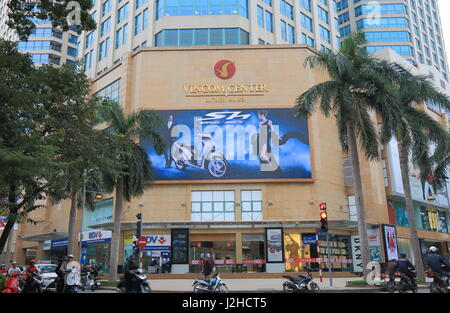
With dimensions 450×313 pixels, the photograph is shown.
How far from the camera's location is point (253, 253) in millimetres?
39469

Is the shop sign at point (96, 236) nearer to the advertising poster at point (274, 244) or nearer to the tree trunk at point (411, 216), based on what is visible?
the advertising poster at point (274, 244)

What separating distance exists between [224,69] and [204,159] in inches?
391

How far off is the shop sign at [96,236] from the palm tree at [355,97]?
87.5ft

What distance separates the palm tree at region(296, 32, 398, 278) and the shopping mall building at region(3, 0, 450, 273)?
9.56 metres

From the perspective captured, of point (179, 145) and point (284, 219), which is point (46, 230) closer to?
point (179, 145)

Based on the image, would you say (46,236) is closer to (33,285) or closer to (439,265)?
(33,285)

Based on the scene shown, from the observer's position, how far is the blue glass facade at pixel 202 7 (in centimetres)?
4862

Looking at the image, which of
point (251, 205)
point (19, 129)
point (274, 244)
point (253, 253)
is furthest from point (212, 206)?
point (19, 129)

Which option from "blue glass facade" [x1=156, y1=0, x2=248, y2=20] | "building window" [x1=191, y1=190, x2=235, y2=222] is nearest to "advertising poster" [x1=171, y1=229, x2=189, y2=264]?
"building window" [x1=191, y1=190, x2=235, y2=222]

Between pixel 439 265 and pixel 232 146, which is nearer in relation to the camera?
pixel 439 265

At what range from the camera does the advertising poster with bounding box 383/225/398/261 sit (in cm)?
4141

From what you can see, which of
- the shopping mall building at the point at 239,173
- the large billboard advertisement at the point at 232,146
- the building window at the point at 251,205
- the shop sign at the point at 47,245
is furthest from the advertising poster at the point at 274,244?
the shop sign at the point at 47,245

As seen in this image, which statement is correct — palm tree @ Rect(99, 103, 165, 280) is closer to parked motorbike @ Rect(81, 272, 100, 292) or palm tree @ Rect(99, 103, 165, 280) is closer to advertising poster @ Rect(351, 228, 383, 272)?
parked motorbike @ Rect(81, 272, 100, 292)
